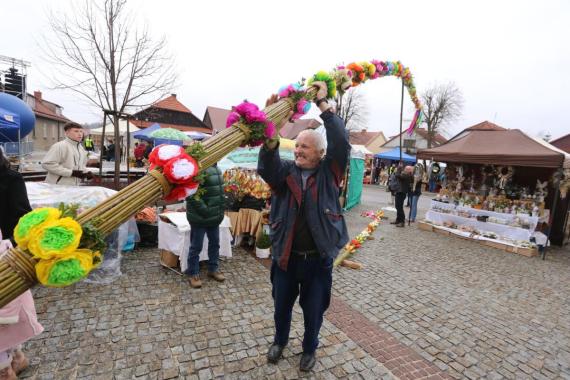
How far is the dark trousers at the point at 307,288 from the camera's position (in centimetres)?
242

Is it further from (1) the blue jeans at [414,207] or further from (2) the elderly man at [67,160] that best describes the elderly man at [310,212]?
(1) the blue jeans at [414,207]

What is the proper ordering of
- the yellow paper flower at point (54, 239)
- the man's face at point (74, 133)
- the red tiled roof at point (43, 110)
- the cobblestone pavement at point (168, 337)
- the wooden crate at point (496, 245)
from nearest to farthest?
the yellow paper flower at point (54, 239), the cobblestone pavement at point (168, 337), the man's face at point (74, 133), the wooden crate at point (496, 245), the red tiled roof at point (43, 110)

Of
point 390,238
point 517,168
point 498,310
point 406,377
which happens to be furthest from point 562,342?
point 517,168

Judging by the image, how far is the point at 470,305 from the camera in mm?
4223

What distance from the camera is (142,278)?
4.24m

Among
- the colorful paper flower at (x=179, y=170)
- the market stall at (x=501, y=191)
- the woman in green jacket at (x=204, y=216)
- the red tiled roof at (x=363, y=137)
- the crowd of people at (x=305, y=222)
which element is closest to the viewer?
the colorful paper flower at (x=179, y=170)

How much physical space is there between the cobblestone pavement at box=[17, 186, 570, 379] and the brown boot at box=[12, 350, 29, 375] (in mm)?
50

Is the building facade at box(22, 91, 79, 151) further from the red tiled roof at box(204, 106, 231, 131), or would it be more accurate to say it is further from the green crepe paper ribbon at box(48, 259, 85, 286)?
the green crepe paper ribbon at box(48, 259, 85, 286)

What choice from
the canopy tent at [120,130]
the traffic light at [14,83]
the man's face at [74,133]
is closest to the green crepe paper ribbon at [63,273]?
the man's face at [74,133]

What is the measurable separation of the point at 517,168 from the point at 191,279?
368 inches

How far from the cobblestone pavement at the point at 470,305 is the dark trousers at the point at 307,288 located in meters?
1.34

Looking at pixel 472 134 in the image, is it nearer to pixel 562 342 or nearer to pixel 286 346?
pixel 562 342

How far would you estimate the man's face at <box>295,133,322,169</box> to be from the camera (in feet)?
7.59

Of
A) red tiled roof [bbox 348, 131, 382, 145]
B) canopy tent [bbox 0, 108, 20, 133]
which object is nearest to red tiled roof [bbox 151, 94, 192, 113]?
red tiled roof [bbox 348, 131, 382, 145]
